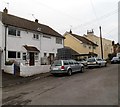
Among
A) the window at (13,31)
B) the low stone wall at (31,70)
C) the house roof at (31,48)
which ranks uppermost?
the window at (13,31)

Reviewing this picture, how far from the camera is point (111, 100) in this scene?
31.6 feet

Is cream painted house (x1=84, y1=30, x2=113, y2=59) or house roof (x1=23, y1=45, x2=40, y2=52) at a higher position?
cream painted house (x1=84, y1=30, x2=113, y2=59)

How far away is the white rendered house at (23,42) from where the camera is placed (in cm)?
2567

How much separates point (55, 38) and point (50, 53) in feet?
10.1

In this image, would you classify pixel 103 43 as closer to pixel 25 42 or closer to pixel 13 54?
pixel 25 42

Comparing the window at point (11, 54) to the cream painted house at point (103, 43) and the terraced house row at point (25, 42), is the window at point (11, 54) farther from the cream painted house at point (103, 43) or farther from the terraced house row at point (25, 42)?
the cream painted house at point (103, 43)

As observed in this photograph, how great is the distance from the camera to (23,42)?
28.6m

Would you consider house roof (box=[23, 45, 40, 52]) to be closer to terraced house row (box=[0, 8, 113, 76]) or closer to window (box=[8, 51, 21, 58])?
terraced house row (box=[0, 8, 113, 76])

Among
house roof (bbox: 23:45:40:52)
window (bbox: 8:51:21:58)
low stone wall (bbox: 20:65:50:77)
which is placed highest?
house roof (bbox: 23:45:40:52)

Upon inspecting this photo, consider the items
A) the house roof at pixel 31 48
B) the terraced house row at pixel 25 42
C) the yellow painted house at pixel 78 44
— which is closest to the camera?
the terraced house row at pixel 25 42

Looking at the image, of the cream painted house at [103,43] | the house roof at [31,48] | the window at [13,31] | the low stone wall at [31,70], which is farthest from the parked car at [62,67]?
the cream painted house at [103,43]

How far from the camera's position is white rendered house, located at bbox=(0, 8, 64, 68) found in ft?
84.2

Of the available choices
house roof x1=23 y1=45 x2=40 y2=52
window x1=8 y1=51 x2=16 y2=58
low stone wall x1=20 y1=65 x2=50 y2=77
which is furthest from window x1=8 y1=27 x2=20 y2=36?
low stone wall x1=20 y1=65 x2=50 y2=77

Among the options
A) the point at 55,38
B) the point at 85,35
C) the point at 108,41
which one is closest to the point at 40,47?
the point at 55,38
